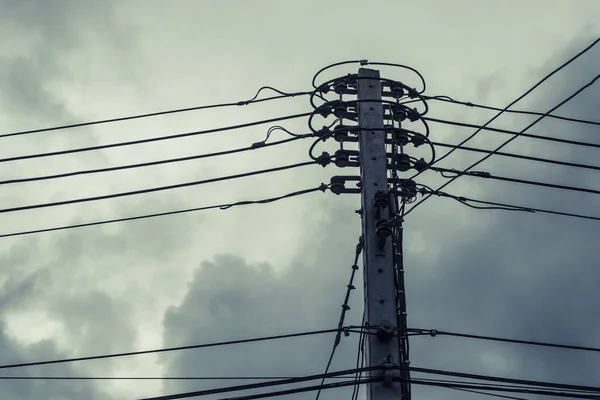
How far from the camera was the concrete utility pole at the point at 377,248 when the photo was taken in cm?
816

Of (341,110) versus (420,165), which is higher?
(341,110)

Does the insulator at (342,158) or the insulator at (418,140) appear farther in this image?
the insulator at (418,140)

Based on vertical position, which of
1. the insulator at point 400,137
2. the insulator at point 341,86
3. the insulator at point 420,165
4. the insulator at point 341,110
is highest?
the insulator at point 341,86

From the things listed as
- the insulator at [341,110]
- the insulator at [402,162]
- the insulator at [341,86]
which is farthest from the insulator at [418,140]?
the insulator at [341,86]

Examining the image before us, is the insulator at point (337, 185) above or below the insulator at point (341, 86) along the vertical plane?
below

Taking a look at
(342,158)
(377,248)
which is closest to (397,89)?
(342,158)

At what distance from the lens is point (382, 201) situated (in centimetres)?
891

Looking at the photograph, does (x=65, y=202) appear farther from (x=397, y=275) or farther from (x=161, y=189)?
(x=397, y=275)

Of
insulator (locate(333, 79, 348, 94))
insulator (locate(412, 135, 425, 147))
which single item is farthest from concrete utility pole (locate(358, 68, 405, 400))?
insulator (locate(412, 135, 425, 147))

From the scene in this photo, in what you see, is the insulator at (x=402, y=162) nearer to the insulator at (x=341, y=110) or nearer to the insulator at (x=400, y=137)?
the insulator at (x=400, y=137)

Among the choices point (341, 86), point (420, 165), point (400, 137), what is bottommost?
point (420, 165)

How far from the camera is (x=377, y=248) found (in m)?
8.78

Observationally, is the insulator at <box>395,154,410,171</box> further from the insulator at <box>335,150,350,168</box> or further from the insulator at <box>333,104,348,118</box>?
the insulator at <box>333,104,348,118</box>

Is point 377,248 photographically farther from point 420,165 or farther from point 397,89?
point 397,89
